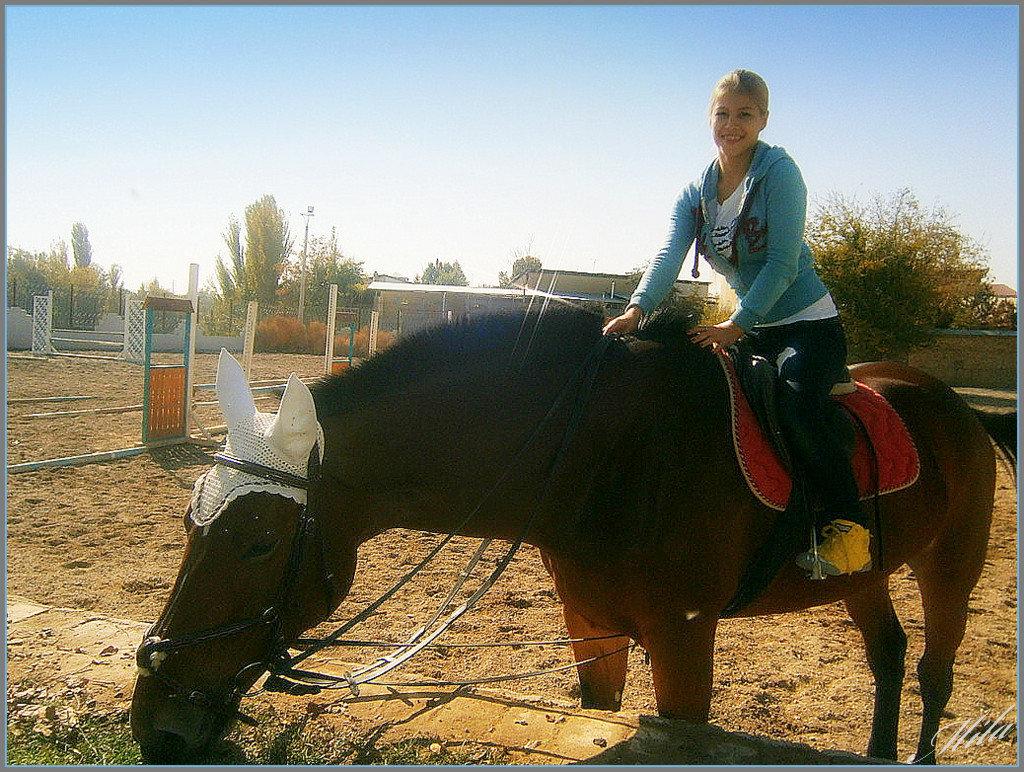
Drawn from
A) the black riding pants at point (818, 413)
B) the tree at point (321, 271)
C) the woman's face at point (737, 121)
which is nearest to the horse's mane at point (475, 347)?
the black riding pants at point (818, 413)

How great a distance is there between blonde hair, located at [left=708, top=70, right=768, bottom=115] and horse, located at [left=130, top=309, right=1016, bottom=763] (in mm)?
865

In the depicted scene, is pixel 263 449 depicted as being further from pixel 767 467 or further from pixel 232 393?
pixel 767 467

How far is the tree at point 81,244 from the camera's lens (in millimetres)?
43719

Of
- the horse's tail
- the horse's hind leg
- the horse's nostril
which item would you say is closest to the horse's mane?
the horse's nostril

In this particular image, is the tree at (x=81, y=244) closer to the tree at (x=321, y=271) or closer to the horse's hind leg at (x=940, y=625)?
the tree at (x=321, y=271)

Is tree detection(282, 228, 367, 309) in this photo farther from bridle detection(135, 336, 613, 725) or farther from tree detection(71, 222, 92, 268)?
bridle detection(135, 336, 613, 725)

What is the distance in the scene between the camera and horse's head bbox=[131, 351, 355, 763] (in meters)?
1.85

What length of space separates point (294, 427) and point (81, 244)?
2097 inches

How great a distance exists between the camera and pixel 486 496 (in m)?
2.18

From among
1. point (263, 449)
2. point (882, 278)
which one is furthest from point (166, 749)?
point (882, 278)

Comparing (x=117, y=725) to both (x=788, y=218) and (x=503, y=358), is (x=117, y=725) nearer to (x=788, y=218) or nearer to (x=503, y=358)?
(x=503, y=358)

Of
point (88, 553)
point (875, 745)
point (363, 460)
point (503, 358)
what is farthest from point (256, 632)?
point (88, 553)

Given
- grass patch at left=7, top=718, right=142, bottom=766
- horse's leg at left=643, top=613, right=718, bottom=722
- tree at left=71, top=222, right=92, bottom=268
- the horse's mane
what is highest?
tree at left=71, top=222, right=92, bottom=268

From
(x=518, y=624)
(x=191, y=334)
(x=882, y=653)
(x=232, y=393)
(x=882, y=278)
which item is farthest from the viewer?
(x=882, y=278)
